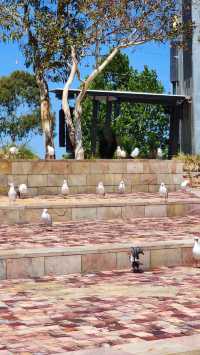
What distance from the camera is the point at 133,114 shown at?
43000 mm

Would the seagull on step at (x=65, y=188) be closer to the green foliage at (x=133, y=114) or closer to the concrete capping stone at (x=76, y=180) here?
the concrete capping stone at (x=76, y=180)

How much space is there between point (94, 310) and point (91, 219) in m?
8.10


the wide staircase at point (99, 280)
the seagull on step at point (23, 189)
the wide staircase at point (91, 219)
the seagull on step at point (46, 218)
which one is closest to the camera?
the wide staircase at point (99, 280)

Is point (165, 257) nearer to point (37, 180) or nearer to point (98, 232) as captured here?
point (98, 232)

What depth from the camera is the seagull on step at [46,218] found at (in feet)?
41.0

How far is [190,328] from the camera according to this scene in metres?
5.62

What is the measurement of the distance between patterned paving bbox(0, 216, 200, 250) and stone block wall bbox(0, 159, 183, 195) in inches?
190

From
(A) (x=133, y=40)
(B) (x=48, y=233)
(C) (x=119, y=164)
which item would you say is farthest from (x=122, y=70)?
(B) (x=48, y=233)

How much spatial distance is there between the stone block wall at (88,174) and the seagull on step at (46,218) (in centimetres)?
578

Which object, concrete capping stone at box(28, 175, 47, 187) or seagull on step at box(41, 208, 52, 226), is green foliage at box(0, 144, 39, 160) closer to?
concrete capping stone at box(28, 175, 47, 187)

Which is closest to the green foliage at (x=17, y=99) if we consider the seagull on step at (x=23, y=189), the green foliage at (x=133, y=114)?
the green foliage at (x=133, y=114)

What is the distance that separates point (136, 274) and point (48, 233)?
3273 mm

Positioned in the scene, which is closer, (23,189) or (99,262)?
(99,262)

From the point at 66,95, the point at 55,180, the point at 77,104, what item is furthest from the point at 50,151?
the point at 55,180
